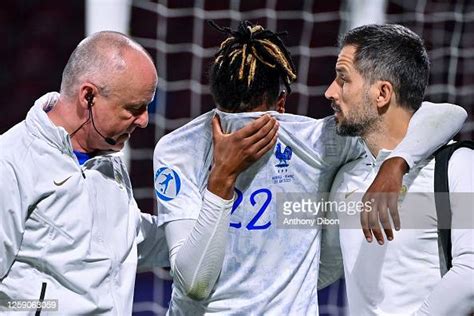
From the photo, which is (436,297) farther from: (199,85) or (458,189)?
(199,85)

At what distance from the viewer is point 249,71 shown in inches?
101

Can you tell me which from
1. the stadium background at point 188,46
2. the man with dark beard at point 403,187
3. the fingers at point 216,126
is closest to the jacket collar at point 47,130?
the fingers at point 216,126

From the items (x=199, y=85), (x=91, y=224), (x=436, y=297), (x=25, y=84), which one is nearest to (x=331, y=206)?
(x=436, y=297)

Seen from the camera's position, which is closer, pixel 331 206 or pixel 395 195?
pixel 395 195

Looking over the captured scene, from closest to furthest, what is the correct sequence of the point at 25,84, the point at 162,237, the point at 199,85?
the point at 162,237 → the point at 199,85 → the point at 25,84

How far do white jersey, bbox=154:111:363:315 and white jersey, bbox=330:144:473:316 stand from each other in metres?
0.09

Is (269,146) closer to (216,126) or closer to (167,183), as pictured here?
(216,126)

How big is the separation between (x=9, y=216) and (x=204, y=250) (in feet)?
1.60

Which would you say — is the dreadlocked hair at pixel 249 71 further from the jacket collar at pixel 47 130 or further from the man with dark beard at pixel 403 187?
the jacket collar at pixel 47 130

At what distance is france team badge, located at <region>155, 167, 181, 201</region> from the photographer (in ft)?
8.54

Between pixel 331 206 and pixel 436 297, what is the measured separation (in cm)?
45

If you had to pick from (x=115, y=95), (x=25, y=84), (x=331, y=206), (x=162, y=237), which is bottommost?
(x=25, y=84)

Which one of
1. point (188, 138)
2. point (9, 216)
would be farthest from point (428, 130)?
point (9, 216)

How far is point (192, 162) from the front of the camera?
2625 mm
